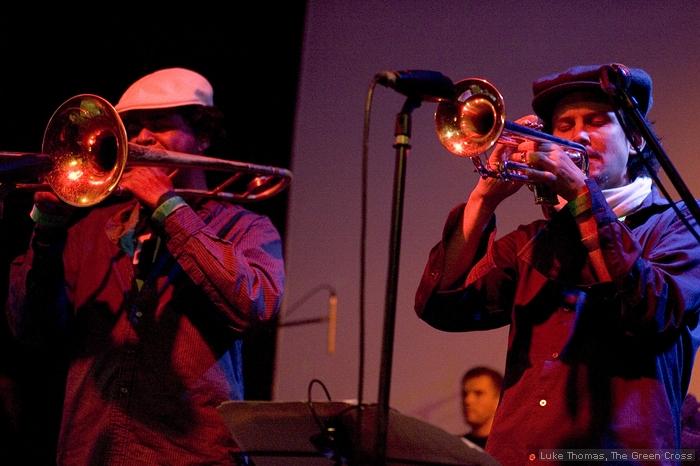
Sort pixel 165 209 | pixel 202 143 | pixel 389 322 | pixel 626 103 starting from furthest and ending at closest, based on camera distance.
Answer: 1. pixel 202 143
2. pixel 165 209
3. pixel 626 103
4. pixel 389 322

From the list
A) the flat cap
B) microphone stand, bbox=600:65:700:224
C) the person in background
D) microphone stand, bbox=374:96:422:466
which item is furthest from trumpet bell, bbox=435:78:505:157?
the person in background

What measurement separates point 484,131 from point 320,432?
88 cm

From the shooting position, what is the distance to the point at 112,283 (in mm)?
2572

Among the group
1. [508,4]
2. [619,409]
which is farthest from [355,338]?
[619,409]

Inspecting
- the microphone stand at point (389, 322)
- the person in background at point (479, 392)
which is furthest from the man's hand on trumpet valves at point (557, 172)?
the person in background at point (479, 392)

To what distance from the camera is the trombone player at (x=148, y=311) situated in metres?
2.31

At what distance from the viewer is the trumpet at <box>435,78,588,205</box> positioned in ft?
6.32

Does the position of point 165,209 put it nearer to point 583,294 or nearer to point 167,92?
point 167,92

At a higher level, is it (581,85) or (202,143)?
(581,85)

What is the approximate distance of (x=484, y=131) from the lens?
1.96 metres

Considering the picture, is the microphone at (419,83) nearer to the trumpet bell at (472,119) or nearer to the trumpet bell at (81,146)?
the trumpet bell at (472,119)

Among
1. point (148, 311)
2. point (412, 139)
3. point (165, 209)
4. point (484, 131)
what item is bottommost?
point (148, 311)

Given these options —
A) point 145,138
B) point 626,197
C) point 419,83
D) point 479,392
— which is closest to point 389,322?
point 419,83

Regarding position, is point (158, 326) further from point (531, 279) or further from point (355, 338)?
point (355, 338)
